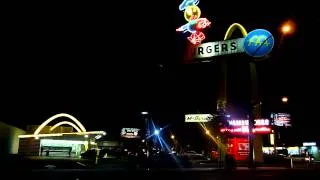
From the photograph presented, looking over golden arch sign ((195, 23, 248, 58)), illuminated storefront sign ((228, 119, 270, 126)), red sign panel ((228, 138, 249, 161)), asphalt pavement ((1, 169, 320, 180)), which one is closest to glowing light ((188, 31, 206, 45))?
golden arch sign ((195, 23, 248, 58))

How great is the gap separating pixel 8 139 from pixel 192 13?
2894 centimetres

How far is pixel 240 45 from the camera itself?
1976 inches

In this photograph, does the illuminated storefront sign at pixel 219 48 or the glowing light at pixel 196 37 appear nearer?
the illuminated storefront sign at pixel 219 48

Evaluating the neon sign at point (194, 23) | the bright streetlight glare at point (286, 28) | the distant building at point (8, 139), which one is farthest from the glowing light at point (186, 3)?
the bright streetlight glare at point (286, 28)

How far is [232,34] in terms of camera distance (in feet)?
176

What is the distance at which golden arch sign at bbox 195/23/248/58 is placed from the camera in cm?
5044

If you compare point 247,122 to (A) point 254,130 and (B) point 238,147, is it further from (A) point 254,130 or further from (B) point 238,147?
(B) point 238,147

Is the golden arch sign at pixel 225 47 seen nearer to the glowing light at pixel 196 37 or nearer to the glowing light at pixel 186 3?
the glowing light at pixel 196 37

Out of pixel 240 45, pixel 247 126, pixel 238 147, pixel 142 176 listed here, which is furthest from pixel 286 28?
pixel 238 147

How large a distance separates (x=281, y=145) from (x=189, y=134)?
2625cm

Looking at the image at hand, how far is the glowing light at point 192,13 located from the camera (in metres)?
53.5

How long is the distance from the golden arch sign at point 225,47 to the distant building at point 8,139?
1017 inches

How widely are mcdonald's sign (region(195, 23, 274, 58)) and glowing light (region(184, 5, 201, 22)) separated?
13.3 ft

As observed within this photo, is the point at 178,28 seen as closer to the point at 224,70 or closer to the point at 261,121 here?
Answer: the point at 224,70
